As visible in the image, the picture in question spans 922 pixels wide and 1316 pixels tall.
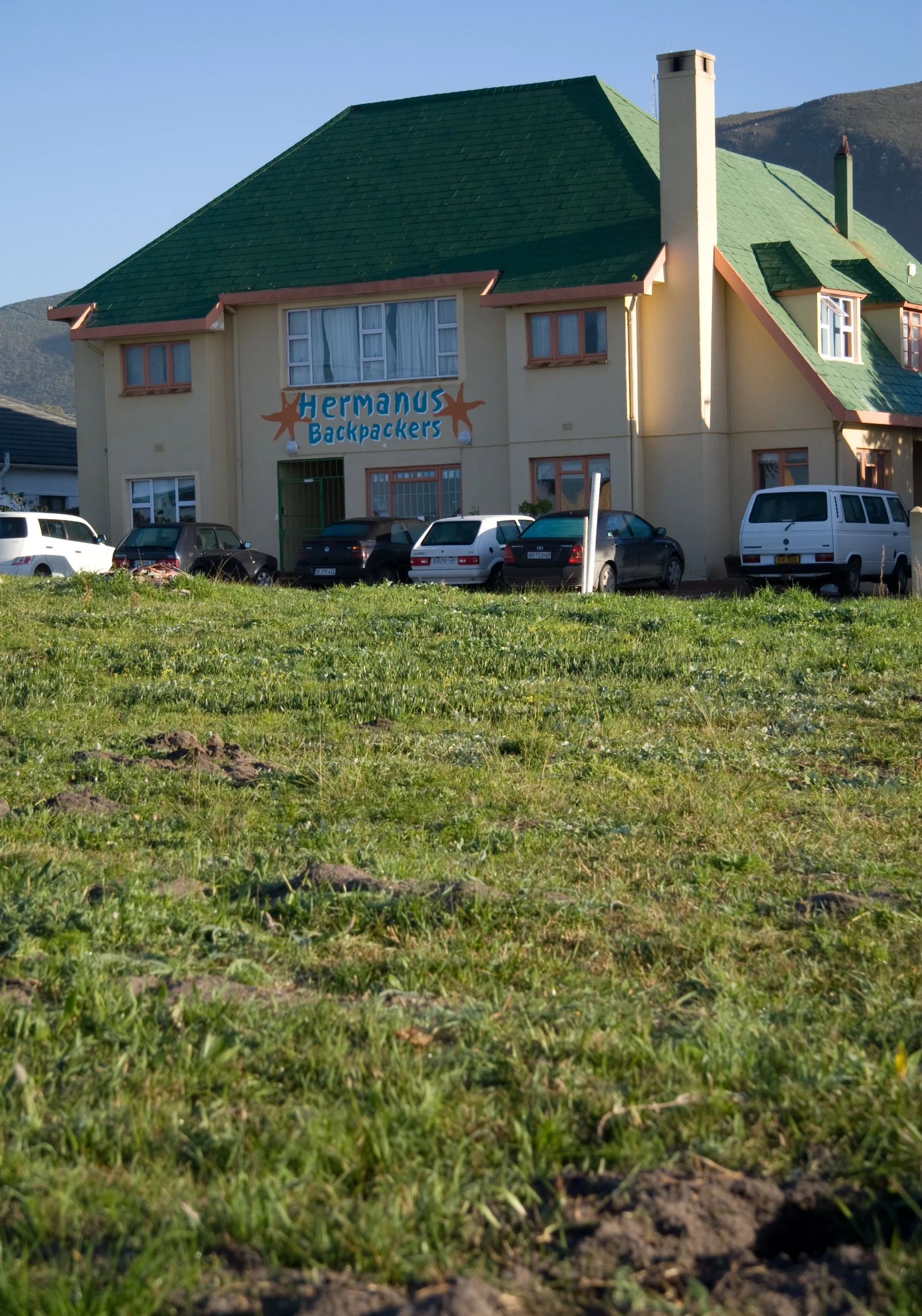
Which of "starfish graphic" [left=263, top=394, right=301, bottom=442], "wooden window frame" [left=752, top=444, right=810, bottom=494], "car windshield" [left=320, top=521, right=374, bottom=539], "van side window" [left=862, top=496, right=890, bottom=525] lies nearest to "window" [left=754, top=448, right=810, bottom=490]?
"wooden window frame" [left=752, top=444, right=810, bottom=494]

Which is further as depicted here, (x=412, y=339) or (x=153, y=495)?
(x=153, y=495)

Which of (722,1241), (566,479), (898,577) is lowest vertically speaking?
(722,1241)

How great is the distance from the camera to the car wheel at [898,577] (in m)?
25.2

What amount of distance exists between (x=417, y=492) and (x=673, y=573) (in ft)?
24.6

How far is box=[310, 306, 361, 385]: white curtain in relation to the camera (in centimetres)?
3203

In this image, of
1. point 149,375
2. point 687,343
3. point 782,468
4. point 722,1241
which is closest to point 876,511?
point 782,468

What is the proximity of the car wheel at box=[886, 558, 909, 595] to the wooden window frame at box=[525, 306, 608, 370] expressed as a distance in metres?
7.82

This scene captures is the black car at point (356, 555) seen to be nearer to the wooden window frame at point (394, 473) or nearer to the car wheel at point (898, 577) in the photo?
the wooden window frame at point (394, 473)

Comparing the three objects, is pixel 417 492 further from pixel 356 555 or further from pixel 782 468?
pixel 782 468

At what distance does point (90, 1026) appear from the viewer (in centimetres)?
440

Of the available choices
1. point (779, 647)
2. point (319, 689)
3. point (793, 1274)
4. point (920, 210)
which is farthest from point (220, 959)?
point (920, 210)

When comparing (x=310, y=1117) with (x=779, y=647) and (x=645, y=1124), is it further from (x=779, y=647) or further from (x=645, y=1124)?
(x=779, y=647)

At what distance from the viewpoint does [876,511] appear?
81.8 ft

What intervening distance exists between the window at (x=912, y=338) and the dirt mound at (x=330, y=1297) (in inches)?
1307
